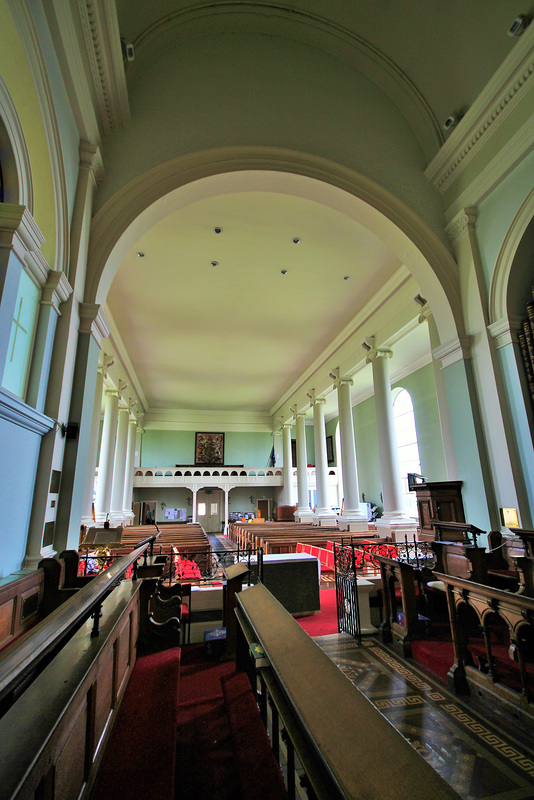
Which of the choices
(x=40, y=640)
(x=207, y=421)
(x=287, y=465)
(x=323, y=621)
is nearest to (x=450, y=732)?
(x=323, y=621)

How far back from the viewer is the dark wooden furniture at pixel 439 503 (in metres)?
5.21

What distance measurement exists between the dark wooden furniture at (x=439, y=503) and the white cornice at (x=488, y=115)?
3762 millimetres

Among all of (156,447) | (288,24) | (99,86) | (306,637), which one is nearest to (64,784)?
(306,637)

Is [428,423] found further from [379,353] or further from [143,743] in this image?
[143,743]

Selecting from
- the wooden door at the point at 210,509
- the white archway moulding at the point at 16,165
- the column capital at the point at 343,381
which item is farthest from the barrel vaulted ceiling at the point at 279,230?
the wooden door at the point at 210,509

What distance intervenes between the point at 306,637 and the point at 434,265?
5.13 m

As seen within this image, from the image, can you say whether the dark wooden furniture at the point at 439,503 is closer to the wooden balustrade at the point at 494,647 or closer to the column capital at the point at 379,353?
the wooden balustrade at the point at 494,647

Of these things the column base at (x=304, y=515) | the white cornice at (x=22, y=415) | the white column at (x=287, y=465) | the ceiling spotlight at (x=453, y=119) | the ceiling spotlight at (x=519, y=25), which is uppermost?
the ceiling spotlight at (x=453, y=119)

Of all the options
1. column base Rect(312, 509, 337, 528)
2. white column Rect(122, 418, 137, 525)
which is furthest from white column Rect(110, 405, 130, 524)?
column base Rect(312, 509, 337, 528)

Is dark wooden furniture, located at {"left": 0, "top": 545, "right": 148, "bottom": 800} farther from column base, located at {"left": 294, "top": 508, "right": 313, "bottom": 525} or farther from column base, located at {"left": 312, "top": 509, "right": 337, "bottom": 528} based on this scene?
column base, located at {"left": 294, "top": 508, "right": 313, "bottom": 525}

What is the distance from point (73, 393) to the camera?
13.5ft

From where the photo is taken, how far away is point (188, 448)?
62.4 feet

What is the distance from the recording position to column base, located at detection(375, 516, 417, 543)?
809 centimetres

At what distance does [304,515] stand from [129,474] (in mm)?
6657
